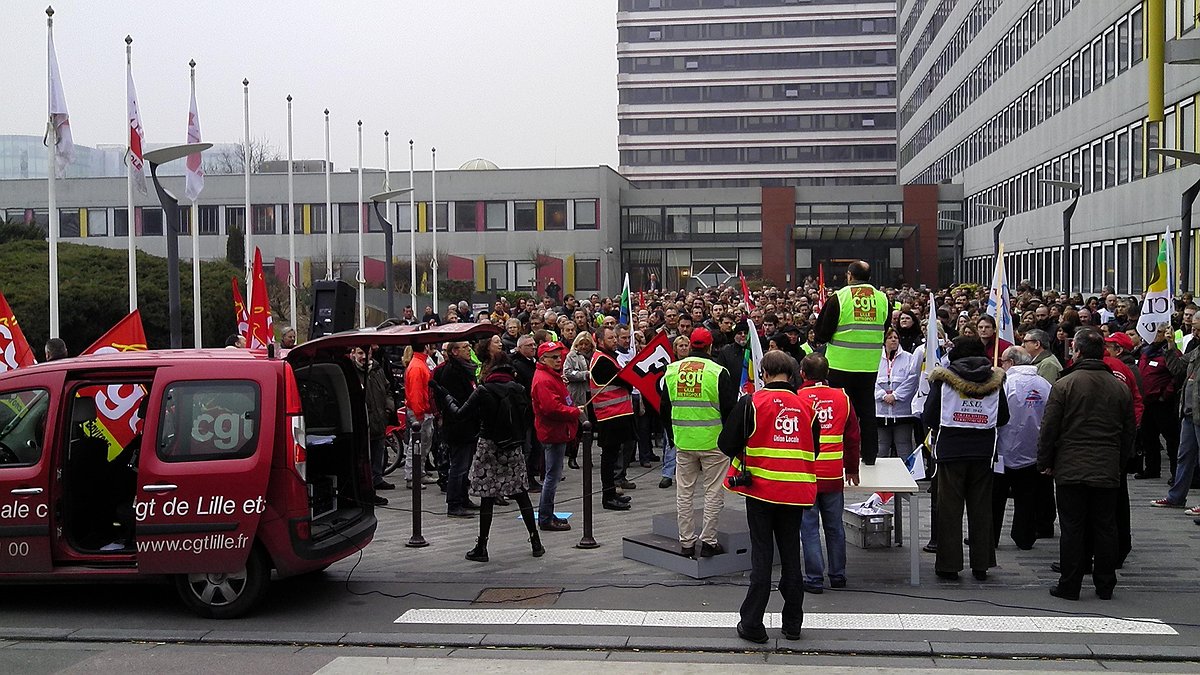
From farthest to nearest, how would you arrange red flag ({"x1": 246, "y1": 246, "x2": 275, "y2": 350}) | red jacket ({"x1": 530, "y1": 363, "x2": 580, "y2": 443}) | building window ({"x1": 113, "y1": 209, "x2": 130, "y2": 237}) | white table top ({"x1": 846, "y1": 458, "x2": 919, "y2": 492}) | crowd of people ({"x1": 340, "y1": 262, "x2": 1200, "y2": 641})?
building window ({"x1": 113, "y1": 209, "x2": 130, "y2": 237}) < red flag ({"x1": 246, "y1": 246, "x2": 275, "y2": 350}) < red jacket ({"x1": 530, "y1": 363, "x2": 580, "y2": 443}) < white table top ({"x1": 846, "y1": 458, "x2": 919, "y2": 492}) < crowd of people ({"x1": 340, "y1": 262, "x2": 1200, "y2": 641})

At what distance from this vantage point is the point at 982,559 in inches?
402

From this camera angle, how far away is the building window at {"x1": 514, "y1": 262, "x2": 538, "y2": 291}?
67500 millimetres

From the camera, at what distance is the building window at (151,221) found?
67.9 m

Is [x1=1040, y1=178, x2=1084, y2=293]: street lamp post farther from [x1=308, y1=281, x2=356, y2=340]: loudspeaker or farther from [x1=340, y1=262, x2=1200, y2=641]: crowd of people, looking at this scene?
[x1=308, y1=281, x2=356, y2=340]: loudspeaker

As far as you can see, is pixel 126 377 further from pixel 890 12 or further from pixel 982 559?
pixel 890 12

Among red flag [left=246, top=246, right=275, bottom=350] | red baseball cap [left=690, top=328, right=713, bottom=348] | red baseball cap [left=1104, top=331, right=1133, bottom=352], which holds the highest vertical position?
red flag [left=246, top=246, right=275, bottom=350]

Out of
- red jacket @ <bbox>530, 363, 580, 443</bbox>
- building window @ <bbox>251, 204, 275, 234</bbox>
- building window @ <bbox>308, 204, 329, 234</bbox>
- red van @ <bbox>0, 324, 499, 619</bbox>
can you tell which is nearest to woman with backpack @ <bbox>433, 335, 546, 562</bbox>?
red jacket @ <bbox>530, 363, 580, 443</bbox>

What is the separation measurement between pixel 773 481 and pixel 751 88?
10186 cm

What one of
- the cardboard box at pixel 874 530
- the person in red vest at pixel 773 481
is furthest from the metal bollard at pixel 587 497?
the person in red vest at pixel 773 481

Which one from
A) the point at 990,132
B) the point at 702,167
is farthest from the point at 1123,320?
the point at 702,167

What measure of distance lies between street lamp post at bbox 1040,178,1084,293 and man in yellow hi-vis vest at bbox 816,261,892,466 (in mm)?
22437

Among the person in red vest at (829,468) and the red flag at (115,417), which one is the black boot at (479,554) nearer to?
the person in red vest at (829,468)

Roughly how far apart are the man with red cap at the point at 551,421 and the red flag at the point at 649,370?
1.11 meters

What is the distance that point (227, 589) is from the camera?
9.38m
